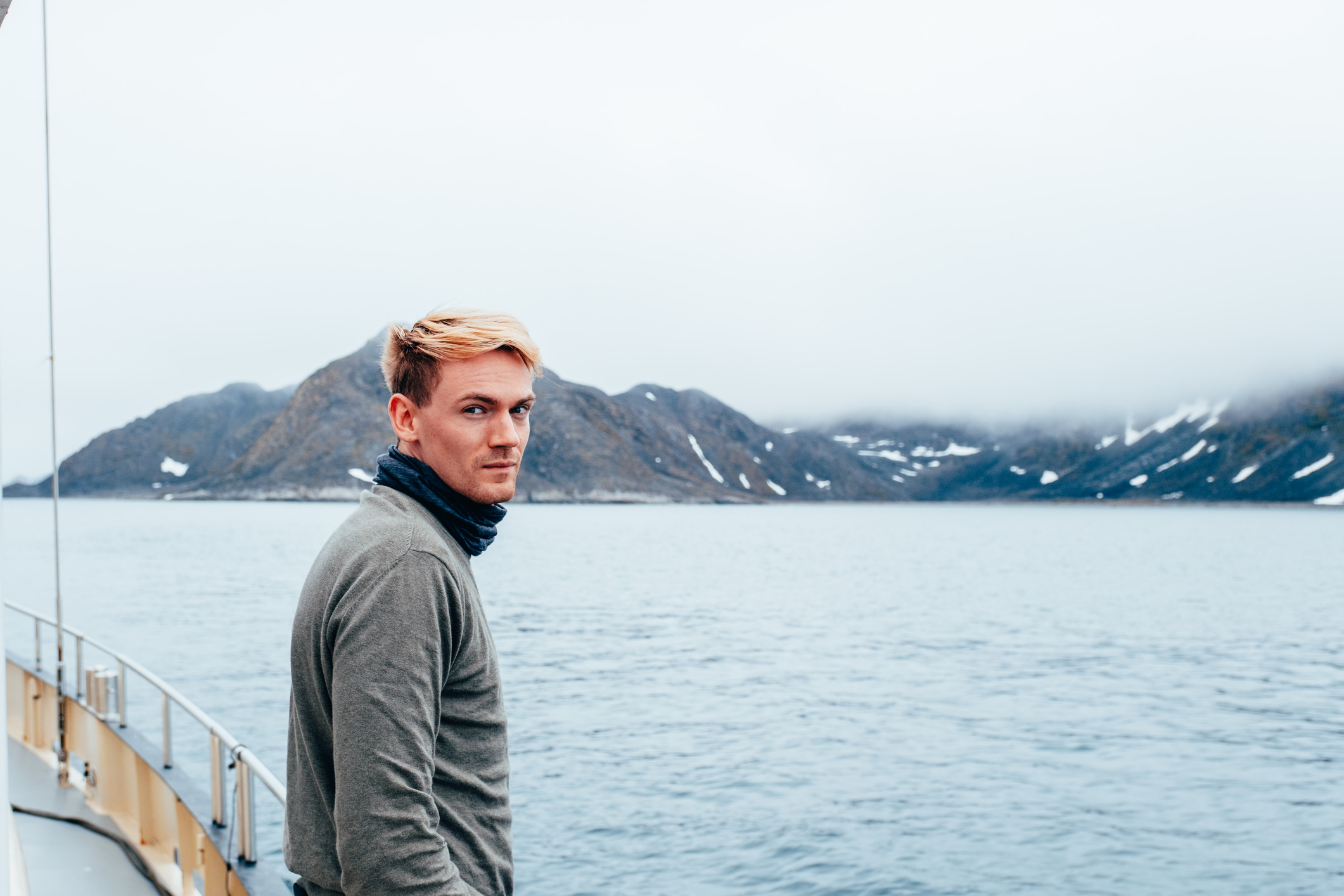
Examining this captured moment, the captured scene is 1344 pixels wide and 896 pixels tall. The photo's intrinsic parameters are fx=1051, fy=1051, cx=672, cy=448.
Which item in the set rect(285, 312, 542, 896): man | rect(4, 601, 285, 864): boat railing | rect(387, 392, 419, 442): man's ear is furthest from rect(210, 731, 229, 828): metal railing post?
rect(387, 392, 419, 442): man's ear

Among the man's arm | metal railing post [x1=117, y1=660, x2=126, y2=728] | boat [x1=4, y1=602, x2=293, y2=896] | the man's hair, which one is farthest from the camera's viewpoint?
metal railing post [x1=117, y1=660, x2=126, y2=728]

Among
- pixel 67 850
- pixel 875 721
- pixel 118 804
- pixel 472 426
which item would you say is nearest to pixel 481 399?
pixel 472 426

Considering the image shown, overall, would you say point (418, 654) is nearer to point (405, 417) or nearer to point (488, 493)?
point (488, 493)

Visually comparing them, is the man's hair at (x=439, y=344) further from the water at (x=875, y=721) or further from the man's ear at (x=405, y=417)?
the water at (x=875, y=721)

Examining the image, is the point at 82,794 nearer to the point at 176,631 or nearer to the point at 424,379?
the point at 424,379

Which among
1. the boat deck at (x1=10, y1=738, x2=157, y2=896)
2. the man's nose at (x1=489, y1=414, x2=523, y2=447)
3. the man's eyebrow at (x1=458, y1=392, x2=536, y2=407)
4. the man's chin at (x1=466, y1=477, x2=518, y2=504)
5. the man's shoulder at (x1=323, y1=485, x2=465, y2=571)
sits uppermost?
the man's eyebrow at (x1=458, y1=392, x2=536, y2=407)

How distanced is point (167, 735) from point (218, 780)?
2.71 feet

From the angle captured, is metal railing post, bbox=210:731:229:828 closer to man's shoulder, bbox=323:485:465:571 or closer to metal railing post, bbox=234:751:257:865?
metal railing post, bbox=234:751:257:865

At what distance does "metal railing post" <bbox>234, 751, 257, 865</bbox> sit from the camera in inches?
159

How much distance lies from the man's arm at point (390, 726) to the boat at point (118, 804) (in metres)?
2.21

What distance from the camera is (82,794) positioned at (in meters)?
6.23

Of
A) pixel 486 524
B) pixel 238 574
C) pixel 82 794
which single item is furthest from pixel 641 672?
pixel 238 574

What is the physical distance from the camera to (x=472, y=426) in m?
1.67

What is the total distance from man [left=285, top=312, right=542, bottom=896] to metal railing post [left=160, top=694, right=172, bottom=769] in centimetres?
401
